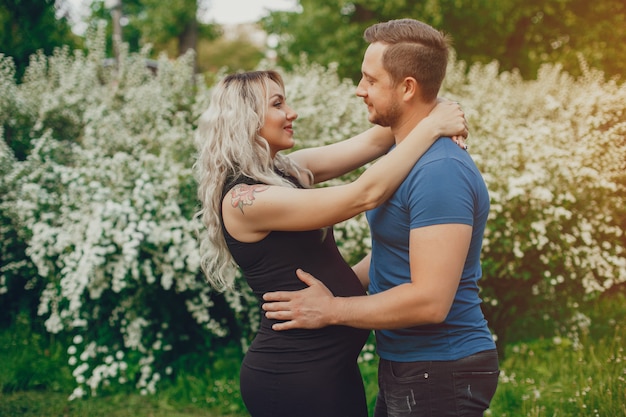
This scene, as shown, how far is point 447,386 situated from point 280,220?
0.88 meters

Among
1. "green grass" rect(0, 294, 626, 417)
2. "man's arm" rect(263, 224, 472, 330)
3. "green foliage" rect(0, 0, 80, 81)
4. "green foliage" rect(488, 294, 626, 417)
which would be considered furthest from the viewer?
"green foliage" rect(0, 0, 80, 81)

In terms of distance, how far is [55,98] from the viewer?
644cm

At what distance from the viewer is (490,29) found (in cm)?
1766

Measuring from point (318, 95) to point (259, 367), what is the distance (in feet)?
15.9

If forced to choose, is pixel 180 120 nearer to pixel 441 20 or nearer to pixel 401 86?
pixel 401 86

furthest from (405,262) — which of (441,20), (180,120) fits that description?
(441,20)

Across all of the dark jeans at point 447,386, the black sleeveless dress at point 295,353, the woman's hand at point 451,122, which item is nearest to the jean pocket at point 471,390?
the dark jeans at point 447,386

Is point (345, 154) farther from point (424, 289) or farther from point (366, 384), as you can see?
point (366, 384)

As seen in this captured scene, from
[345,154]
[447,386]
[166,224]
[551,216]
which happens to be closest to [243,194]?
[345,154]

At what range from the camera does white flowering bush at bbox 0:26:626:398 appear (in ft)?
15.9

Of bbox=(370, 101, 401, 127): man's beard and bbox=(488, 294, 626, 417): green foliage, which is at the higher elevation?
bbox=(370, 101, 401, 127): man's beard

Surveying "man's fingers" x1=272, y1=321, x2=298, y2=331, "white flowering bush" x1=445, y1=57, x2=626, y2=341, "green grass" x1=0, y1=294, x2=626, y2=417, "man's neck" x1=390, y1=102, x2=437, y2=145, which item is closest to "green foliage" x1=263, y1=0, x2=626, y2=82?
"white flowering bush" x1=445, y1=57, x2=626, y2=341

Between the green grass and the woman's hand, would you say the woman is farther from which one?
the green grass

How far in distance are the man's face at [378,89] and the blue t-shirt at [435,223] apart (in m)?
0.29
